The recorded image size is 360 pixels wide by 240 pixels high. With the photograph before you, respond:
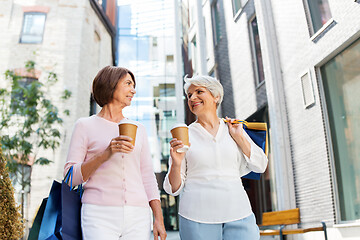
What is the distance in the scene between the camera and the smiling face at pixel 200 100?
2.18m

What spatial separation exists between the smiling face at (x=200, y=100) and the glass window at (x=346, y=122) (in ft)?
15.2

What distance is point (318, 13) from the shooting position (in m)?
7.02

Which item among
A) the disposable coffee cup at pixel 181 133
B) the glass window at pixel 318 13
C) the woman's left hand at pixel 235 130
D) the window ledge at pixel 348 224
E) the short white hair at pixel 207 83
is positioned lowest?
the window ledge at pixel 348 224

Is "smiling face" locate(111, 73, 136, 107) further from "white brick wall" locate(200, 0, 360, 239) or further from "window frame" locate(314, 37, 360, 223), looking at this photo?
"window frame" locate(314, 37, 360, 223)

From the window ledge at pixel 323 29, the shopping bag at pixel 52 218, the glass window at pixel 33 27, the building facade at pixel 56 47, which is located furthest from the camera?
the glass window at pixel 33 27

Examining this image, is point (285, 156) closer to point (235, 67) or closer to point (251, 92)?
point (251, 92)

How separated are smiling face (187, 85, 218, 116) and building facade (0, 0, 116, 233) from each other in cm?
951

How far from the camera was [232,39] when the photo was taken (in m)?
11.1

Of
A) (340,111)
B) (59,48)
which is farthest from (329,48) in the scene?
(59,48)

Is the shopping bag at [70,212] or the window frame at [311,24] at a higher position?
the window frame at [311,24]

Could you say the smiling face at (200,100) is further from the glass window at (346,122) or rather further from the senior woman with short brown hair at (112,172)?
the glass window at (346,122)

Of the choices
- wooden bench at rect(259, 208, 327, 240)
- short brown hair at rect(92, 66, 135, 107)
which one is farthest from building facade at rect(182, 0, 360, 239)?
short brown hair at rect(92, 66, 135, 107)

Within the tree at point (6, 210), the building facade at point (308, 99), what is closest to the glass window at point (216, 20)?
the building facade at point (308, 99)

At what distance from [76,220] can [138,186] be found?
35cm
